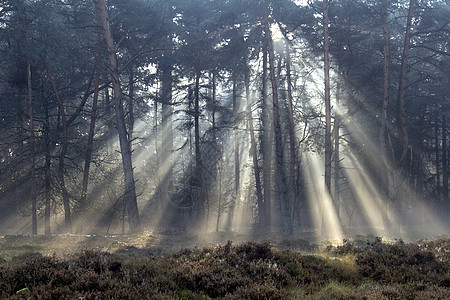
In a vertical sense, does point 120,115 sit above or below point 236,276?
A: above

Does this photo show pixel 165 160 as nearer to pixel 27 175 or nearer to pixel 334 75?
pixel 27 175

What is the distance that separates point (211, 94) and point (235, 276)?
85.6ft

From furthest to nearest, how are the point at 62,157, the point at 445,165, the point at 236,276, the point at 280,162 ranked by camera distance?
the point at 445,165 < the point at 62,157 < the point at 280,162 < the point at 236,276

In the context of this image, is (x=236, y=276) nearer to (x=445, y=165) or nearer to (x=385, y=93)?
(x=385, y=93)

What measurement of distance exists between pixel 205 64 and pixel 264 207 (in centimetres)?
1204

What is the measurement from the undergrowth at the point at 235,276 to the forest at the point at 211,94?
38.0 ft

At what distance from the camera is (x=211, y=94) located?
32156 millimetres

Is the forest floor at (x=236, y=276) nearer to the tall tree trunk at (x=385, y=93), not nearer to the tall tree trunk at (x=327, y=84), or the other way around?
the tall tree trunk at (x=327, y=84)

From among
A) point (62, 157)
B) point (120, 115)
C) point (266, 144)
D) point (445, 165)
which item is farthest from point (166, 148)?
point (445, 165)

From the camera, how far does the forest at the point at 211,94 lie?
20.1 meters

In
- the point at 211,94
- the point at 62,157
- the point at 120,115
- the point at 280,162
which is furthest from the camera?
the point at 211,94

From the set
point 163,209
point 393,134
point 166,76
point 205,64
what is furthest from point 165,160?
point 393,134

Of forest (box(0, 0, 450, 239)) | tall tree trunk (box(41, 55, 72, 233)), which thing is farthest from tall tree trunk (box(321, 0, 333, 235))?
tall tree trunk (box(41, 55, 72, 233))

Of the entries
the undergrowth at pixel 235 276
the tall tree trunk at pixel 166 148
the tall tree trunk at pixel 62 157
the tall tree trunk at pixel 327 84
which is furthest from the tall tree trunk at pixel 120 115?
the undergrowth at pixel 235 276
